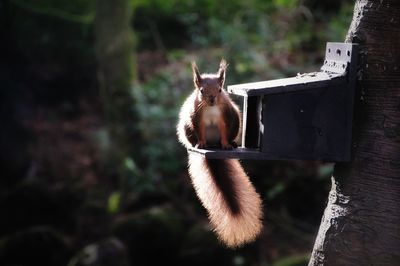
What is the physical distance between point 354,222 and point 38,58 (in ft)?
26.0

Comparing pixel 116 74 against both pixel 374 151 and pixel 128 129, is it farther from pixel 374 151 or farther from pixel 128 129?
pixel 374 151

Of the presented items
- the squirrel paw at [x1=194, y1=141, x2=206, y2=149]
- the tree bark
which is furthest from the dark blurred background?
the squirrel paw at [x1=194, y1=141, x2=206, y2=149]

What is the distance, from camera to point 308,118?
2.80 metres

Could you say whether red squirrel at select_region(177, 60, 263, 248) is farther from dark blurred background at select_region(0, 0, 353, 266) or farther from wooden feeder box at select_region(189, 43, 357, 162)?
dark blurred background at select_region(0, 0, 353, 266)

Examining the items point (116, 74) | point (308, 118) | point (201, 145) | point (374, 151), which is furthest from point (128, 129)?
point (374, 151)

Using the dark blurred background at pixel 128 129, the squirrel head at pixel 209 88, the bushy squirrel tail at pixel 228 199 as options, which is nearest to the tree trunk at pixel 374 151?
the bushy squirrel tail at pixel 228 199

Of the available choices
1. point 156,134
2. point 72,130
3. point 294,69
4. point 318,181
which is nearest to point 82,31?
point 72,130

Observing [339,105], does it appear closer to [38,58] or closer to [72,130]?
[72,130]

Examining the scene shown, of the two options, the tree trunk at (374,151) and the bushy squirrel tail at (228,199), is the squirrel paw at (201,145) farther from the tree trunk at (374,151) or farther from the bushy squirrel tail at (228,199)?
the tree trunk at (374,151)

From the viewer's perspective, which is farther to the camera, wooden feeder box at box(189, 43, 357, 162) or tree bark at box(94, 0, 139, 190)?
tree bark at box(94, 0, 139, 190)

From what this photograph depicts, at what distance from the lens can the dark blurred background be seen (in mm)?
6805

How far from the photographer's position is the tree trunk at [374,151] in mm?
2650

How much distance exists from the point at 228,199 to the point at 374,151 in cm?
69

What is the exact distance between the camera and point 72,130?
9.46 m
